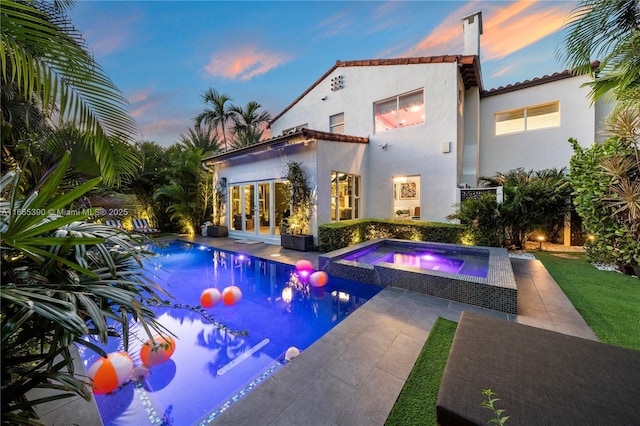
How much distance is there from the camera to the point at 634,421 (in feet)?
4.73

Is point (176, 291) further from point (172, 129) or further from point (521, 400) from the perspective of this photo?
point (172, 129)

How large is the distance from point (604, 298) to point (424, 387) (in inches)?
189

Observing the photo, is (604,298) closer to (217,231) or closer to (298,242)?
(298,242)

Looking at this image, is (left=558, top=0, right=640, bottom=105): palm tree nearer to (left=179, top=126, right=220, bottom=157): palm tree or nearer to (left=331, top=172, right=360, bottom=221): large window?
(left=331, top=172, right=360, bottom=221): large window

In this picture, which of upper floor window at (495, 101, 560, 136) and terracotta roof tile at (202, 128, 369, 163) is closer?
terracotta roof tile at (202, 128, 369, 163)

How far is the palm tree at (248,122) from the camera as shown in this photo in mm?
18750

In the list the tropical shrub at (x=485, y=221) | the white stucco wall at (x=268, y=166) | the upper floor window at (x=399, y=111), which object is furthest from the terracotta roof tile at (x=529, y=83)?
the white stucco wall at (x=268, y=166)

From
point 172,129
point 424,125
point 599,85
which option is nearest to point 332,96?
point 424,125

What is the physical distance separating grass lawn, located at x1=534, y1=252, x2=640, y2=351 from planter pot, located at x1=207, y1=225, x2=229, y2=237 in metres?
13.0

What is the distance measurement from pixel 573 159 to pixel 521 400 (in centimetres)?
821

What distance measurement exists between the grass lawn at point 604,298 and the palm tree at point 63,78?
255 inches

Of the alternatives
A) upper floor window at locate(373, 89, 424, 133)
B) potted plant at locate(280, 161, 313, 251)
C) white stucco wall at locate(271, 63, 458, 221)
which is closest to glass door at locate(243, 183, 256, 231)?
potted plant at locate(280, 161, 313, 251)

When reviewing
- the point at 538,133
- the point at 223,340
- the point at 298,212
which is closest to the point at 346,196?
the point at 298,212

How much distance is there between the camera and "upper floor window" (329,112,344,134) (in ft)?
41.7
